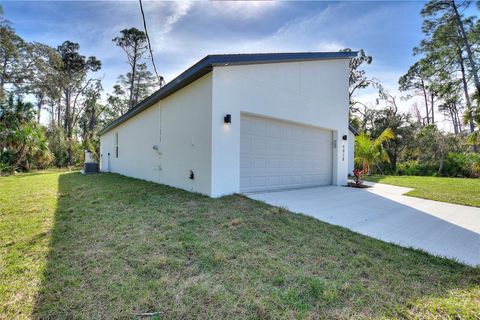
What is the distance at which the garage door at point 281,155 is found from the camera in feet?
21.3

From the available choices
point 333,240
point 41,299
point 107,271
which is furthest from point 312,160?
point 41,299

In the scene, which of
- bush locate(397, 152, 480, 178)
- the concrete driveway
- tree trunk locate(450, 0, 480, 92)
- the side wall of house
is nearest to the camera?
the concrete driveway

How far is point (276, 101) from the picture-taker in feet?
22.9

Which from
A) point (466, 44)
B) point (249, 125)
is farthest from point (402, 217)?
point (466, 44)

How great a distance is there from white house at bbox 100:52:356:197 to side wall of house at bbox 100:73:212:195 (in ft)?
0.09

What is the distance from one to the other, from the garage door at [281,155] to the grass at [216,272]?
2.49 m

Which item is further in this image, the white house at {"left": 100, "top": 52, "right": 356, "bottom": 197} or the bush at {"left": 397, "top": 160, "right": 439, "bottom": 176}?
the bush at {"left": 397, "top": 160, "right": 439, "bottom": 176}

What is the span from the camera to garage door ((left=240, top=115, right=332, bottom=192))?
6.50 metres

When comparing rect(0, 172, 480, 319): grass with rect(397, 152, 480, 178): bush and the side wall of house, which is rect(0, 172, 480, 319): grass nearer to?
the side wall of house

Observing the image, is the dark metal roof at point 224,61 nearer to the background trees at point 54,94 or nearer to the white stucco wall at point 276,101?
the white stucco wall at point 276,101

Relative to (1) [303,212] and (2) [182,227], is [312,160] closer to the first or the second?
(1) [303,212]

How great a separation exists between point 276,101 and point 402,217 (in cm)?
420

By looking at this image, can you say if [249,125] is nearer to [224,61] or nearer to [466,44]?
[224,61]

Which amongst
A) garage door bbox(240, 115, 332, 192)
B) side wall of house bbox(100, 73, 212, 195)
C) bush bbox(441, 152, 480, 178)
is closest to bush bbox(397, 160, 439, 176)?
bush bbox(441, 152, 480, 178)
